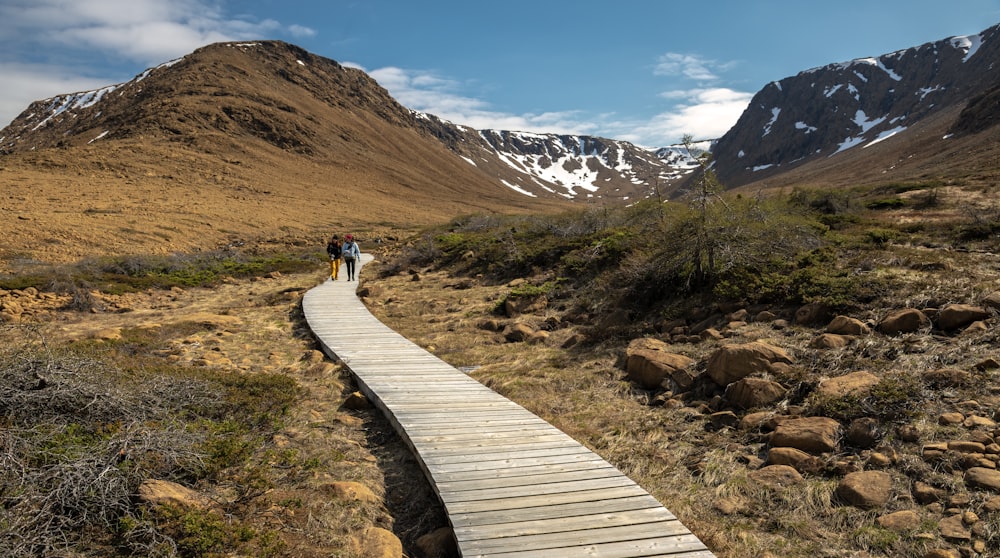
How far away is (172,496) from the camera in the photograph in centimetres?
387

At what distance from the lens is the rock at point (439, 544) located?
4004 mm

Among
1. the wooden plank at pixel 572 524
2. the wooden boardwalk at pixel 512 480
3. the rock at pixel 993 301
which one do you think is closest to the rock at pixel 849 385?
the rock at pixel 993 301

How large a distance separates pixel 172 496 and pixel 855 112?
169 meters

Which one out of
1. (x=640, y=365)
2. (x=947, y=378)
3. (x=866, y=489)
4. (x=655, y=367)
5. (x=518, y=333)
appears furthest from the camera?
(x=518, y=333)

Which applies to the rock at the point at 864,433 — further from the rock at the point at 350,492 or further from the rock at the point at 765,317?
the rock at the point at 350,492

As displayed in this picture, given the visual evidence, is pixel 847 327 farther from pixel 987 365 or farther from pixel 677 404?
pixel 677 404

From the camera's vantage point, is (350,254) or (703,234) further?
(350,254)

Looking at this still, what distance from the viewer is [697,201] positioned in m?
10.2

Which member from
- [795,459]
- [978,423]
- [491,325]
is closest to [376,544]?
[795,459]

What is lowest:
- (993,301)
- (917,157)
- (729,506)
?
(729,506)

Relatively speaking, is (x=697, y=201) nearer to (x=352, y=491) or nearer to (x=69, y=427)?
(x=352, y=491)

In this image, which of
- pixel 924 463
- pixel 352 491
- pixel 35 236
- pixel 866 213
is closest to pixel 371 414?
pixel 352 491

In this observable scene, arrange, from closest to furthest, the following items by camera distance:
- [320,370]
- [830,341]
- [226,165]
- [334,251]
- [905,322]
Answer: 1. [905,322]
2. [830,341]
3. [320,370]
4. [334,251]
5. [226,165]

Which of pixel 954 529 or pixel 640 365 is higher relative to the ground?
pixel 640 365
